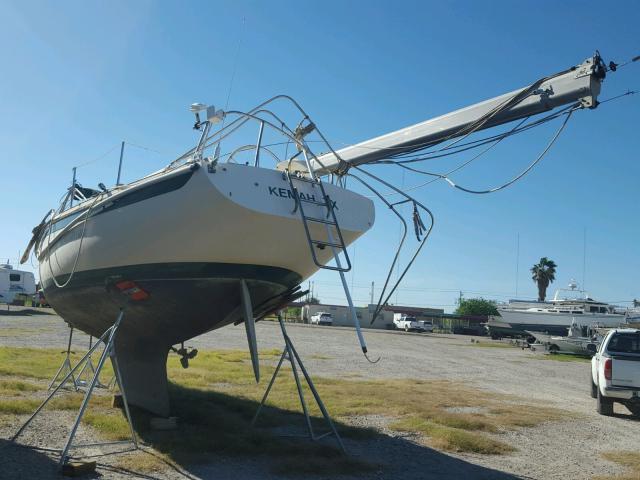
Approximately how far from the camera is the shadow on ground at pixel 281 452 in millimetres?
6184

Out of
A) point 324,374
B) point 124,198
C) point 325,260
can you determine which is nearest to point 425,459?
point 325,260

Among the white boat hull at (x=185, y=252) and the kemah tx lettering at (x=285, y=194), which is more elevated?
the kemah tx lettering at (x=285, y=194)

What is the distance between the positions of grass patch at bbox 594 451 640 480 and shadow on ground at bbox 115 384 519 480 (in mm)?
1155

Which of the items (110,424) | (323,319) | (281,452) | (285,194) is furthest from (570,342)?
(323,319)

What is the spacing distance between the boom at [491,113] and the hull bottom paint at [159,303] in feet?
5.63

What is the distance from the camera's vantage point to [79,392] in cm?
1021

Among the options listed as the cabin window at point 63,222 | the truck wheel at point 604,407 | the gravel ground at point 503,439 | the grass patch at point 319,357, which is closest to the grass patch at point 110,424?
the gravel ground at point 503,439

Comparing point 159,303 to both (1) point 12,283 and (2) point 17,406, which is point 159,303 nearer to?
(2) point 17,406

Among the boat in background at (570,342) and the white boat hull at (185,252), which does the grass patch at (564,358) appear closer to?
the boat in background at (570,342)

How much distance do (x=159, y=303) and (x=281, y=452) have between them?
225cm

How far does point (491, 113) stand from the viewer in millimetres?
6590

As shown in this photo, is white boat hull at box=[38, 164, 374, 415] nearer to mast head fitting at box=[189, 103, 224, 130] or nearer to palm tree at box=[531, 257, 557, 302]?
mast head fitting at box=[189, 103, 224, 130]

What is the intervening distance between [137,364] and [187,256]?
7.55ft

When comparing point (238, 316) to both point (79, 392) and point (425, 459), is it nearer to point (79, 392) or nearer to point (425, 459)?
point (425, 459)
